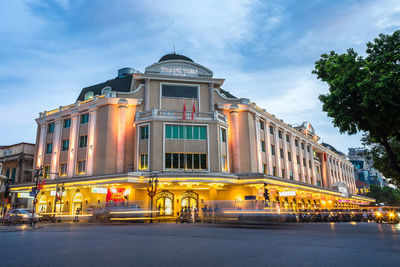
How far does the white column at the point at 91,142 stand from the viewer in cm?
3751

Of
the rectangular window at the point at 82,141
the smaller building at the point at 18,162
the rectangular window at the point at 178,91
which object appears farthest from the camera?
the smaller building at the point at 18,162

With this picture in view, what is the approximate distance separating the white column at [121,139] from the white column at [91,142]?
3459 mm

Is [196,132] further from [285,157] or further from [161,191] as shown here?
[285,157]

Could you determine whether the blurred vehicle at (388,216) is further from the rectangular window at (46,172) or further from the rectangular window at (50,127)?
the rectangular window at (50,127)

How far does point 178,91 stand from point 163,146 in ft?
28.0

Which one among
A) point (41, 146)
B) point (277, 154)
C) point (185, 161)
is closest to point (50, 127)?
point (41, 146)

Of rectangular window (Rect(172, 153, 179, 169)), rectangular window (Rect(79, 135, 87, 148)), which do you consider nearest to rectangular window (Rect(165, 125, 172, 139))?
rectangular window (Rect(172, 153, 179, 169))

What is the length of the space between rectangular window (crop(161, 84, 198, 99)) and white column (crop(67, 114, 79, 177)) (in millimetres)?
12539

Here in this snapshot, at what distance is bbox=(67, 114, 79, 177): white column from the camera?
39312mm

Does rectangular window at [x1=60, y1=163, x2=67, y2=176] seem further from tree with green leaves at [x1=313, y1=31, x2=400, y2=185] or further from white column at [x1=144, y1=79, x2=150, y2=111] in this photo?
tree with green leaves at [x1=313, y1=31, x2=400, y2=185]

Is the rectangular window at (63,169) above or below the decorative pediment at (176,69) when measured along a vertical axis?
below

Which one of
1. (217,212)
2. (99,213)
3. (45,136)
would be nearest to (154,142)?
(99,213)

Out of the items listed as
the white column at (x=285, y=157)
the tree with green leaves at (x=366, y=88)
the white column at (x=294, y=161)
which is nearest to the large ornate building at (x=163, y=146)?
the white column at (x=285, y=157)

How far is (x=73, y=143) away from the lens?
4022 centimetres
